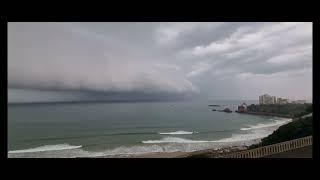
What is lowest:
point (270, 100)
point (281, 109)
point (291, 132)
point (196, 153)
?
point (196, 153)

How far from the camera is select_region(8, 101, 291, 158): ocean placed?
12.4ft

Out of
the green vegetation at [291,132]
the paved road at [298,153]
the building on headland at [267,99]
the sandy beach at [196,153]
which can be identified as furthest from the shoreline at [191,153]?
the building on headland at [267,99]

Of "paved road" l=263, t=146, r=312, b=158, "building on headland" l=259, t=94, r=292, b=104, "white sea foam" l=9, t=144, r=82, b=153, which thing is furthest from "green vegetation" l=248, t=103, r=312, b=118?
"white sea foam" l=9, t=144, r=82, b=153

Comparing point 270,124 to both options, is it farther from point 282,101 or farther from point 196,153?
point 196,153

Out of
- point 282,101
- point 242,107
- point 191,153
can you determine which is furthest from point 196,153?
point 282,101

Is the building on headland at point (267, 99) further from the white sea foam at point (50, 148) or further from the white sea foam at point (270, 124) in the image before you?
the white sea foam at point (50, 148)

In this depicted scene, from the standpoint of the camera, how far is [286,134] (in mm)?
4000

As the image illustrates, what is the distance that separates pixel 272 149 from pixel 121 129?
1.78 meters

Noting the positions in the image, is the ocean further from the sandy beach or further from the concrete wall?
the concrete wall

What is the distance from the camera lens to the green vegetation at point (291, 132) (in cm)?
387

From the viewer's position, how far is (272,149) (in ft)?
12.5

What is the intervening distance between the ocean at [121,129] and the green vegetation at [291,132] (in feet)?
0.53
